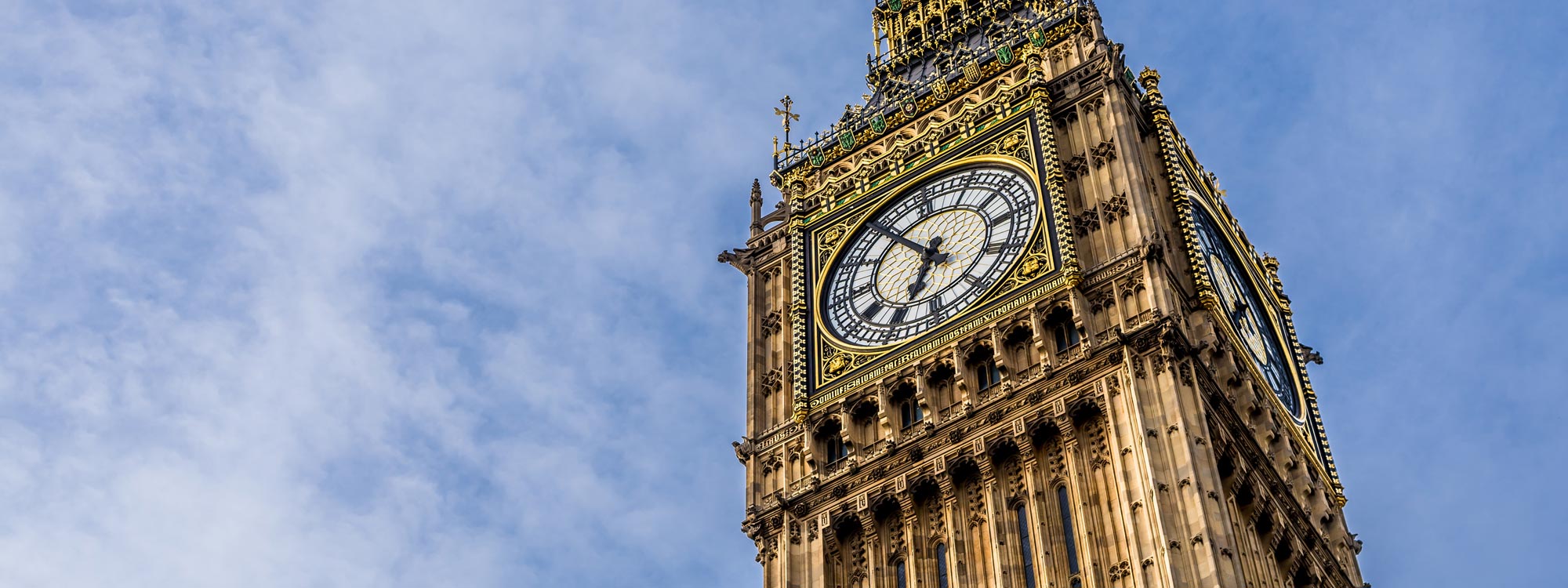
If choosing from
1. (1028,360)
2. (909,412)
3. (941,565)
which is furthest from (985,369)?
(941,565)

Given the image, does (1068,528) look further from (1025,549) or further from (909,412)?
(909,412)

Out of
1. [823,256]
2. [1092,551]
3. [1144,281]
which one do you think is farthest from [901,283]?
[1092,551]

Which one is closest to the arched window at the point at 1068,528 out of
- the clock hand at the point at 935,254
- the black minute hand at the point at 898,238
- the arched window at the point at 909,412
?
the arched window at the point at 909,412

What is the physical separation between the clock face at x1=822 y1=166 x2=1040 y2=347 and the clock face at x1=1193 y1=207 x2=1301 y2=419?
4.20 metres

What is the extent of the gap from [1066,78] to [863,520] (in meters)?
13.9

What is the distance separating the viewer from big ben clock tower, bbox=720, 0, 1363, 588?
42.9 meters

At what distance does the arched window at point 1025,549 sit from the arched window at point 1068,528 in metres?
Result: 0.68

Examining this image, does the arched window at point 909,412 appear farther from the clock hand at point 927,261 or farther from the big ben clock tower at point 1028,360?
the clock hand at point 927,261

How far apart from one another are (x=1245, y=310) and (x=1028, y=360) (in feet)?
22.7

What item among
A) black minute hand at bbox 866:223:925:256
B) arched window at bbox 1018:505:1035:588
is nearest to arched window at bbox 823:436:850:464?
arched window at bbox 1018:505:1035:588

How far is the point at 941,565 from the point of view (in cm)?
4419

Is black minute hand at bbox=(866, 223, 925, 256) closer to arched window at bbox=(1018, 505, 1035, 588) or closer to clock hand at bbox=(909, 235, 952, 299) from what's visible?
clock hand at bbox=(909, 235, 952, 299)

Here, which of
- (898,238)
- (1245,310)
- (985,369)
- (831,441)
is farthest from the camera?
(898,238)

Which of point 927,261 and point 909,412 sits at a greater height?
point 927,261
